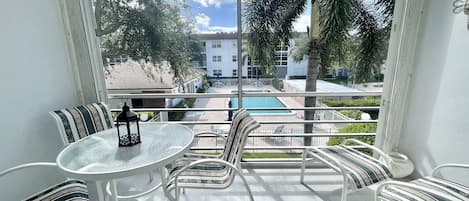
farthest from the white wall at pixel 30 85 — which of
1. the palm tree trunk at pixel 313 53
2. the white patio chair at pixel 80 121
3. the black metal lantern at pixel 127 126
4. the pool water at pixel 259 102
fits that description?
the palm tree trunk at pixel 313 53

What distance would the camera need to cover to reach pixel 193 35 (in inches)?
89.7

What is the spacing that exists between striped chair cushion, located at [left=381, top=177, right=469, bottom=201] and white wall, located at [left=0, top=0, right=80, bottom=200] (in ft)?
8.16

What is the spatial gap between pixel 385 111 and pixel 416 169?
24.0 inches

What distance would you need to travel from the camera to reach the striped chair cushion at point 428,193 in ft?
4.25

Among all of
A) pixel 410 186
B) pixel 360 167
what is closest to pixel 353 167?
pixel 360 167

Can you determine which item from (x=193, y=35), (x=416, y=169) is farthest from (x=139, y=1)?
(x=416, y=169)

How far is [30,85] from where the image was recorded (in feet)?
5.41

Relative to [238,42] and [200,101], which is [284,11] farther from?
[200,101]

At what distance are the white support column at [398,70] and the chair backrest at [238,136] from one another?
4.84 ft

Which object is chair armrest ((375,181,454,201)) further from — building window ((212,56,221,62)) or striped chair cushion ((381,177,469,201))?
building window ((212,56,221,62))

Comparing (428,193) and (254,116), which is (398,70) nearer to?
(428,193)

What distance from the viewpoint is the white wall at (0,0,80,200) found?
1.46 meters

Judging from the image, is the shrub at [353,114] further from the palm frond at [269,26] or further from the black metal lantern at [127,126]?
the black metal lantern at [127,126]

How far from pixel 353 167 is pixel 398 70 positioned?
3.45 feet
